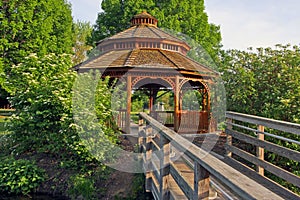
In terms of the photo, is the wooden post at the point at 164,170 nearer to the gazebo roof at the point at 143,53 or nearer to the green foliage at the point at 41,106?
the green foliage at the point at 41,106

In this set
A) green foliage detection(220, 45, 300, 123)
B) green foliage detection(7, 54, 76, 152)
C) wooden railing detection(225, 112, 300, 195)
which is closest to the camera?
wooden railing detection(225, 112, 300, 195)

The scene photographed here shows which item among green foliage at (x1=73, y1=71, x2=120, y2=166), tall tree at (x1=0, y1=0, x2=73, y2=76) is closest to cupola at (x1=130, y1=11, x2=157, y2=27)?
tall tree at (x1=0, y1=0, x2=73, y2=76)

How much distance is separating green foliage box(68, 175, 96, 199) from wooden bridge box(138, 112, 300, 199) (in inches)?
56.8

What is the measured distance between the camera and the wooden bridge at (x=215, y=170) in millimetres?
1690

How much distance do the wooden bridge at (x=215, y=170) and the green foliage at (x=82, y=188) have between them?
4.74ft

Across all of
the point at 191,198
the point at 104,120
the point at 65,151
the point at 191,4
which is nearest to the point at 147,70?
the point at 104,120

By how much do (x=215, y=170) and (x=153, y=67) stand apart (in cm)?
883

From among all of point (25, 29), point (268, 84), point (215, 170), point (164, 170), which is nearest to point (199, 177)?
point (215, 170)

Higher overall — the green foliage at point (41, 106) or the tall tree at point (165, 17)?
the tall tree at point (165, 17)

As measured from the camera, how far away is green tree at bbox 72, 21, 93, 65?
31438 millimetres

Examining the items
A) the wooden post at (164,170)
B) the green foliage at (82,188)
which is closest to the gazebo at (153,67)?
the green foliage at (82,188)

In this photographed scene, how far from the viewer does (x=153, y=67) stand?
10539mm

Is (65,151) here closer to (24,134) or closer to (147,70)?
(24,134)

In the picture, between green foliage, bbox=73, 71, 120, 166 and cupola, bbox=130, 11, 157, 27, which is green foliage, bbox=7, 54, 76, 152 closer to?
green foliage, bbox=73, 71, 120, 166
